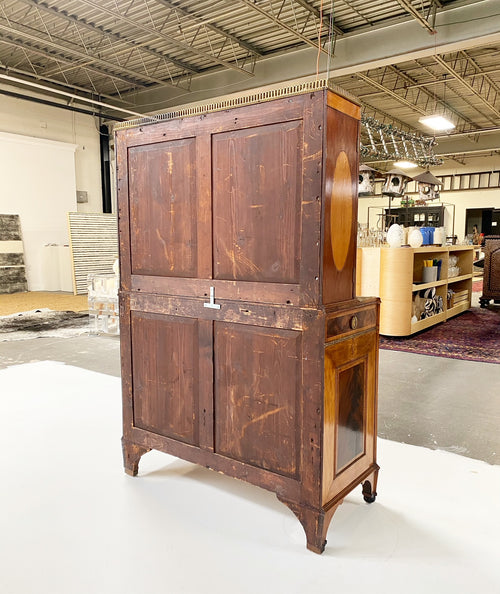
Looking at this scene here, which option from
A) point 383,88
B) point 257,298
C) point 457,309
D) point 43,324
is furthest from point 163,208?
point 383,88

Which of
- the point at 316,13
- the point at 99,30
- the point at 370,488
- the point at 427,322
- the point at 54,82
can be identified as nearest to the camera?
the point at 370,488

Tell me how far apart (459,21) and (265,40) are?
311cm

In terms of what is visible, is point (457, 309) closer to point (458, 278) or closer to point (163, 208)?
point (458, 278)

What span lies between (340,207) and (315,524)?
45.4 inches

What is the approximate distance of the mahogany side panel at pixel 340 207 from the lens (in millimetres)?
1667

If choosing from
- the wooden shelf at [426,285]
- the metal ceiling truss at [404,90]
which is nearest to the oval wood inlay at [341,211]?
the wooden shelf at [426,285]

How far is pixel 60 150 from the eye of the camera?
1102cm

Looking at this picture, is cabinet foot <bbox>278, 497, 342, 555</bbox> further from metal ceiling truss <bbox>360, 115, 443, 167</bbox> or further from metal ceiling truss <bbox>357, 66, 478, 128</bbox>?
metal ceiling truss <bbox>357, 66, 478, 128</bbox>

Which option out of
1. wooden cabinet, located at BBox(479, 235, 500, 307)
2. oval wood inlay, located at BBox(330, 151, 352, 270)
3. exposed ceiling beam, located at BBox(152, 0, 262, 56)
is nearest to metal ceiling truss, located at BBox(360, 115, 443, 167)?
wooden cabinet, located at BBox(479, 235, 500, 307)

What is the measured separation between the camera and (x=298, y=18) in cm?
724

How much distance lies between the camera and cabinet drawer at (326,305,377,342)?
1703mm

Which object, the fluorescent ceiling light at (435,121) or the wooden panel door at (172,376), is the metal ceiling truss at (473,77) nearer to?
the fluorescent ceiling light at (435,121)

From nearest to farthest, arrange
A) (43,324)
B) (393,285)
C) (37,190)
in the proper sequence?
(393,285) → (43,324) → (37,190)

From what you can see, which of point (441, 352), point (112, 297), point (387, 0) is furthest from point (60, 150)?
point (441, 352)
